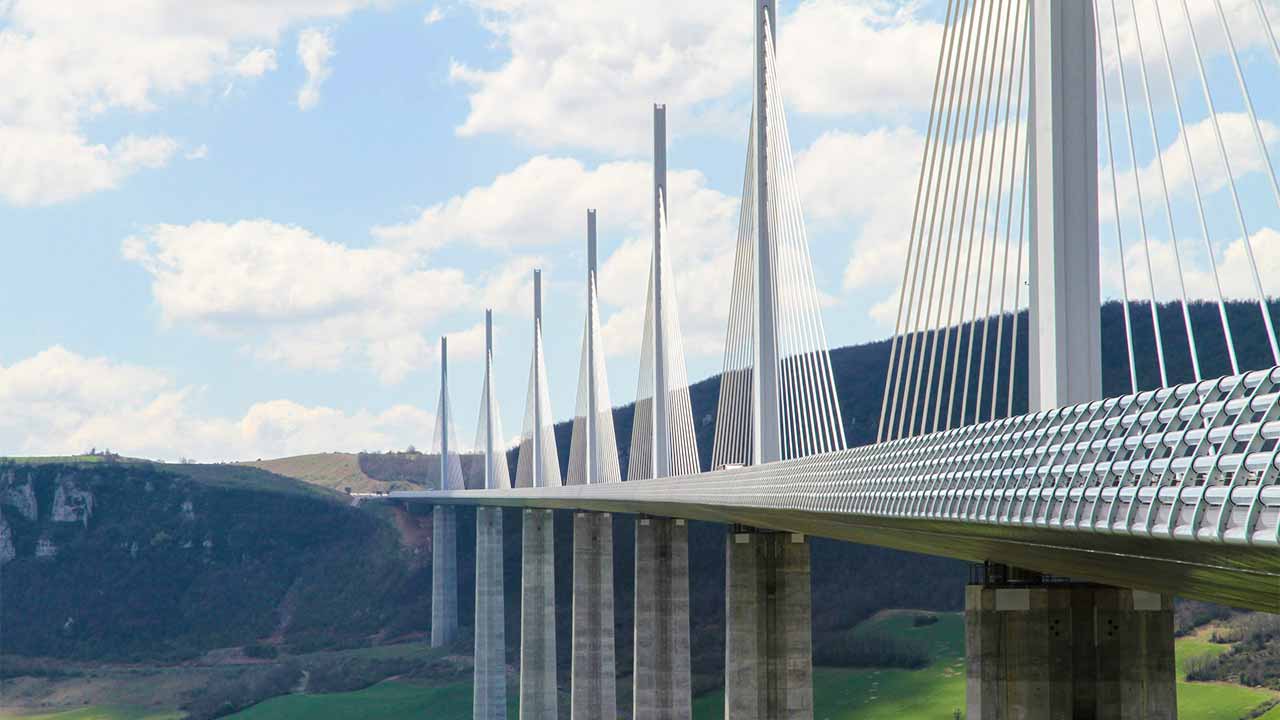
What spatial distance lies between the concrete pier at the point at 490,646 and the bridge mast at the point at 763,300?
169ft

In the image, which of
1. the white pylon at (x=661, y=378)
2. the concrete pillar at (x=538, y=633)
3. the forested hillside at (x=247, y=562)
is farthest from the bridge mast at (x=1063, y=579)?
the forested hillside at (x=247, y=562)

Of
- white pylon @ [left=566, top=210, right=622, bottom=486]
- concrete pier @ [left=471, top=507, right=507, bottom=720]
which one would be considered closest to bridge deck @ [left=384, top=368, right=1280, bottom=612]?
white pylon @ [left=566, top=210, right=622, bottom=486]

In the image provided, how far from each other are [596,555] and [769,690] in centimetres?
2514

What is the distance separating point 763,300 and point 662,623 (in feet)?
68.4

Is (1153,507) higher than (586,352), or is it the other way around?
(586,352)

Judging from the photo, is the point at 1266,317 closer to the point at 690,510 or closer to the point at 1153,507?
the point at 1153,507

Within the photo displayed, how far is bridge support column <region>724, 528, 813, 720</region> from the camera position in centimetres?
3747

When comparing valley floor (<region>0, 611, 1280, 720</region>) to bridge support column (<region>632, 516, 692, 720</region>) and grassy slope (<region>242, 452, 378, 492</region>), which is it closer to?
bridge support column (<region>632, 516, 692, 720</region>)

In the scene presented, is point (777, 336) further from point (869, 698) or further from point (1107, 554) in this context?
point (869, 698)

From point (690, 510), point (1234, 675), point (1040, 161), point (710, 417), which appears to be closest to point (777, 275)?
point (690, 510)

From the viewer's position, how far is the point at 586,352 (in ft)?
204

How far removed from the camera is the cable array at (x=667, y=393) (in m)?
43.1

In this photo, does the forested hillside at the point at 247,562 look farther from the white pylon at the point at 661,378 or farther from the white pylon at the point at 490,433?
the white pylon at the point at 661,378

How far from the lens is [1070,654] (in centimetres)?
2186
